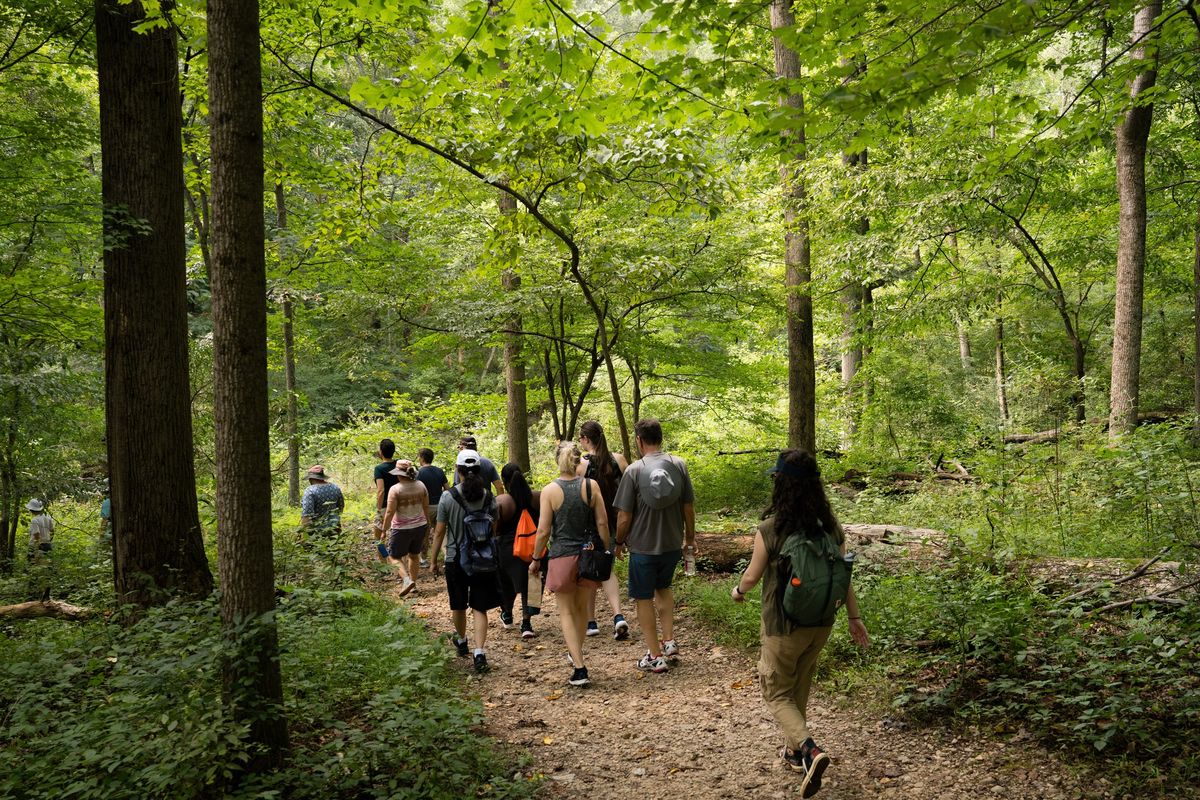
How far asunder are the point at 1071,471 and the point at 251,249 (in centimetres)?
938

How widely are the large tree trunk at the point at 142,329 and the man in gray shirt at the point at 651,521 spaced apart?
3.90 meters

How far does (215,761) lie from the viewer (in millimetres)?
3361

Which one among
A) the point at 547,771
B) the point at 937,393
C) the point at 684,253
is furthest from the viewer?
the point at 937,393

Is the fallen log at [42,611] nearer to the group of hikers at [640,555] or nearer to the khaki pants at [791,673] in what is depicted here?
the group of hikers at [640,555]

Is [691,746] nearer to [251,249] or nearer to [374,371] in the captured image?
[251,249]

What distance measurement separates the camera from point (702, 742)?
491 centimetres

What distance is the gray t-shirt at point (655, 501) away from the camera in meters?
5.96

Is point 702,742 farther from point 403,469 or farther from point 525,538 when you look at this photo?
point 403,469

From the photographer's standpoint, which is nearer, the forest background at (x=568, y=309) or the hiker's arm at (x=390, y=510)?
the forest background at (x=568, y=309)

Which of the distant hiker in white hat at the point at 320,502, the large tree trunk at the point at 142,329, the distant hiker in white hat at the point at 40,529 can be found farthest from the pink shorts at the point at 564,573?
the distant hiker in white hat at the point at 40,529

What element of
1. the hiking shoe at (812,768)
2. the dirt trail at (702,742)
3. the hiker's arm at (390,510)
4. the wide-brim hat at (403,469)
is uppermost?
the wide-brim hat at (403,469)

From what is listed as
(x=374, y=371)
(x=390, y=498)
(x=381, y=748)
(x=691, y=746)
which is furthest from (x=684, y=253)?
(x=374, y=371)

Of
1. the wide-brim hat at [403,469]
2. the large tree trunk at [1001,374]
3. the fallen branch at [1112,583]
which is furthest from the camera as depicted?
the large tree trunk at [1001,374]

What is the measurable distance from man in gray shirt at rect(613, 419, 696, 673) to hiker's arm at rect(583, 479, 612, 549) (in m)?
0.15
